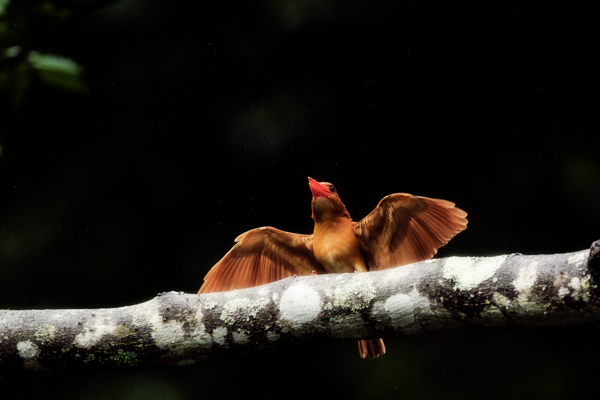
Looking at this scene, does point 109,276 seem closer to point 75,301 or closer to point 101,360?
point 75,301

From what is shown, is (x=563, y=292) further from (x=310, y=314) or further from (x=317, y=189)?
(x=317, y=189)

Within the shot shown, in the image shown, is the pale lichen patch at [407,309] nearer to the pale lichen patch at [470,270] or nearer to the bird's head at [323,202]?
the pale lichen patch at [470,270]

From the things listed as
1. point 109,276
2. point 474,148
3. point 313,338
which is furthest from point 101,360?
point 474,148

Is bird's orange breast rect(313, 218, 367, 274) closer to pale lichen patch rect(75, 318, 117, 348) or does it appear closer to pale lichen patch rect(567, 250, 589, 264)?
pale lichen patch rect(75, 318, 117, 348)

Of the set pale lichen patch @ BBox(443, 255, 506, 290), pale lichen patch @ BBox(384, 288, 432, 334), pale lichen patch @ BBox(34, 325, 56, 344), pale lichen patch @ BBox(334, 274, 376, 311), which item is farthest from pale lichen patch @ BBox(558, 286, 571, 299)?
pale lichen patch @ BBox(34, 325, 56, 344)

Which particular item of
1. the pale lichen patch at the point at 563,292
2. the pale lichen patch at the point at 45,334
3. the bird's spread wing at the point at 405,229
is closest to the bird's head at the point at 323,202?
the bird's spread wing at the point at 405,229

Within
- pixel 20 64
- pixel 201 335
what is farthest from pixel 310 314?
pixel 20 64
